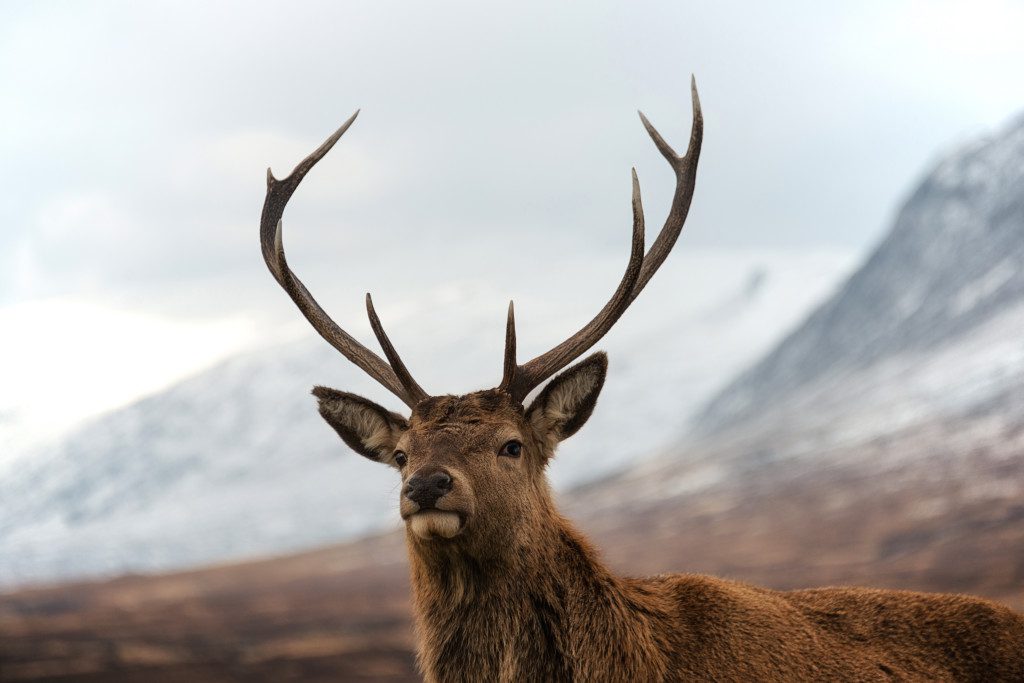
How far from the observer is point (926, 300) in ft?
418

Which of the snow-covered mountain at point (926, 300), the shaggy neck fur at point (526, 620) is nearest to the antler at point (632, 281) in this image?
the shaggy neck fur at point (526, 620)

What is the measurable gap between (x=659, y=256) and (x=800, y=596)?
115 inches

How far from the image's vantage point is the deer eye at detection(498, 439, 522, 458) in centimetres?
900

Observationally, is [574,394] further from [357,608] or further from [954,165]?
[954,165]

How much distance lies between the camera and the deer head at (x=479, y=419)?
846 cm

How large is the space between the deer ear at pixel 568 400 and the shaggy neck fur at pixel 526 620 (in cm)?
83

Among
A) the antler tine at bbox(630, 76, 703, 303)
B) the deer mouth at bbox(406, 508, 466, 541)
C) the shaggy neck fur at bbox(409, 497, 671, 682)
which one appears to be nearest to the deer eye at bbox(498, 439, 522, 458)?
the shaggy neck fur at bbox(409, 497, 671, 682)

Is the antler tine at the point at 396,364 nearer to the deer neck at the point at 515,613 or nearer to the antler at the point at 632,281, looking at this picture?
the antler at the point at 632,281

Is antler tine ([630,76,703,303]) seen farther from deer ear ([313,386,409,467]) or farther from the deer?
deer ear ([313,386,409,467])

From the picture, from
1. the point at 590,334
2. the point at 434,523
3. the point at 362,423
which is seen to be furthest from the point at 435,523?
the point at 590,334

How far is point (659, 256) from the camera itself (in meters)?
10.5

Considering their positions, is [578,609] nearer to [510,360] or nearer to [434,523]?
[434,523]

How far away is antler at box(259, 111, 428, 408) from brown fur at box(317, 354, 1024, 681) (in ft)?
1.09

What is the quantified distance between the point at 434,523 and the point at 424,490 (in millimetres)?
228
